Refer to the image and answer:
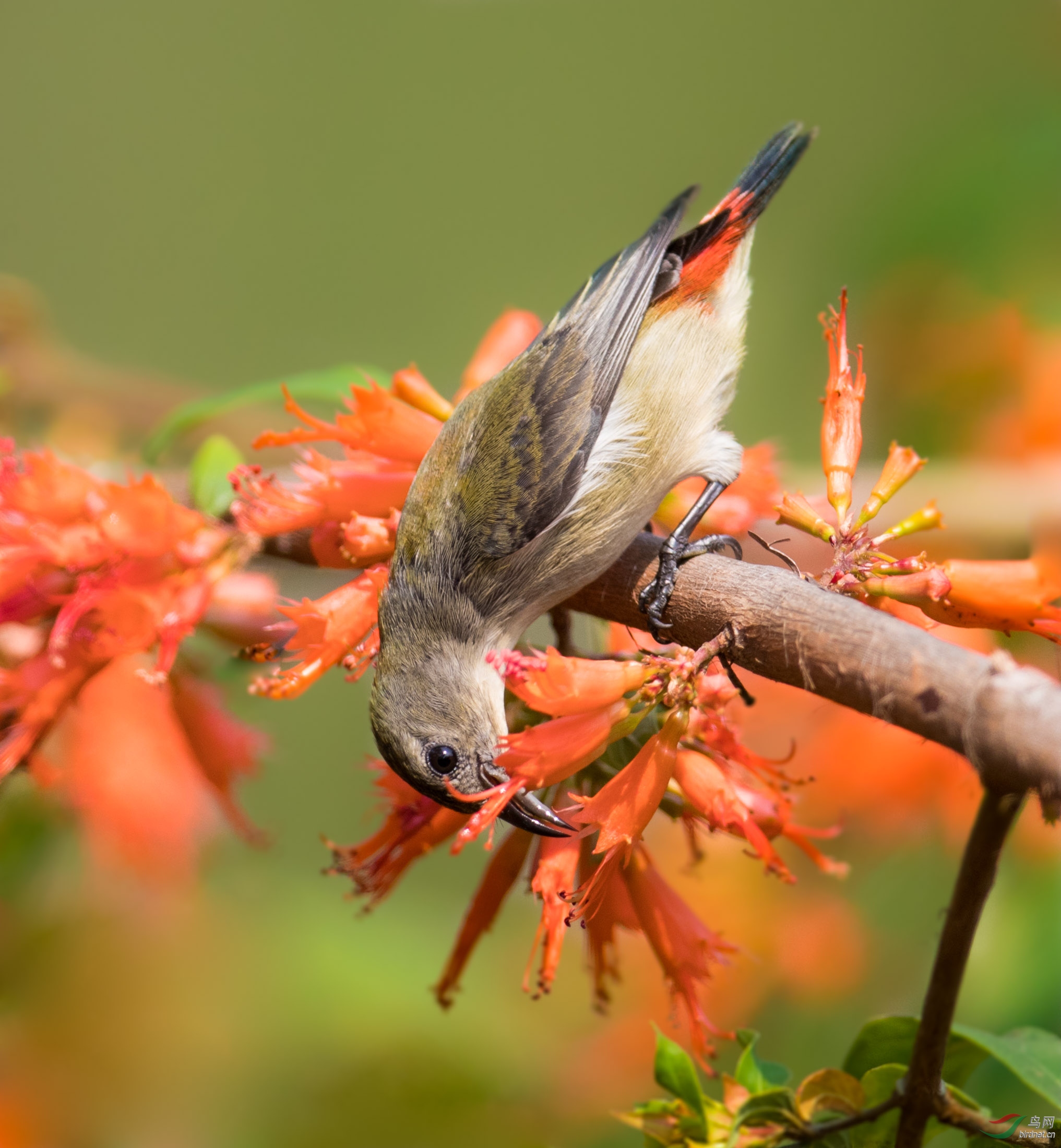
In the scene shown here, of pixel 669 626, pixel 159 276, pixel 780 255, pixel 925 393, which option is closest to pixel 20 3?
pixel 159 276

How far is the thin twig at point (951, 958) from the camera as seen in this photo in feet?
3.62

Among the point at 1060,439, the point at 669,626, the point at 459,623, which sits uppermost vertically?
the point at 1060,439

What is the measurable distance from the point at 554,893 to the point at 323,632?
56 cm

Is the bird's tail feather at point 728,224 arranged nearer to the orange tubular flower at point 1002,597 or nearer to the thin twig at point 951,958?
the orange tubular flower at point 1002,597

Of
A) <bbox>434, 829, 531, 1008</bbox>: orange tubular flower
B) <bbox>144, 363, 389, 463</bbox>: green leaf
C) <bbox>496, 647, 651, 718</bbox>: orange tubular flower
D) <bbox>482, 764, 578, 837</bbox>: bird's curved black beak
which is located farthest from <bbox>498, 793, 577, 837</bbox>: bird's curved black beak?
<bbox>144, 363, 389, 463</bbox>: green leaf

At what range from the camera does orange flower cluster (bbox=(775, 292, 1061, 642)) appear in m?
1.35

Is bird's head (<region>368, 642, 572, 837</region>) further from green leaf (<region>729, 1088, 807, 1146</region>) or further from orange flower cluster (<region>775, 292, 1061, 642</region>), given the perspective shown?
orange flower cluster (<region>775, 292, 1061, 642</region>)

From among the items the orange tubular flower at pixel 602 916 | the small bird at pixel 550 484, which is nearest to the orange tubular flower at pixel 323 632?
the small bird at pixel 550 484

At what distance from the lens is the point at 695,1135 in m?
1.48

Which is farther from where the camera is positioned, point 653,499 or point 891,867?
point 891,867

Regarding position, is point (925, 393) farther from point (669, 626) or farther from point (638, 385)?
point (669, 626)

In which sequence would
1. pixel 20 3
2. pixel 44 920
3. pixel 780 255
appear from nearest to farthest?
pixel 44 920, pixel 780 255, pixel 20 3

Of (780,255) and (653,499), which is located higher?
(780,255)

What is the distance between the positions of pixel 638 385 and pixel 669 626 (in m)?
0.90
